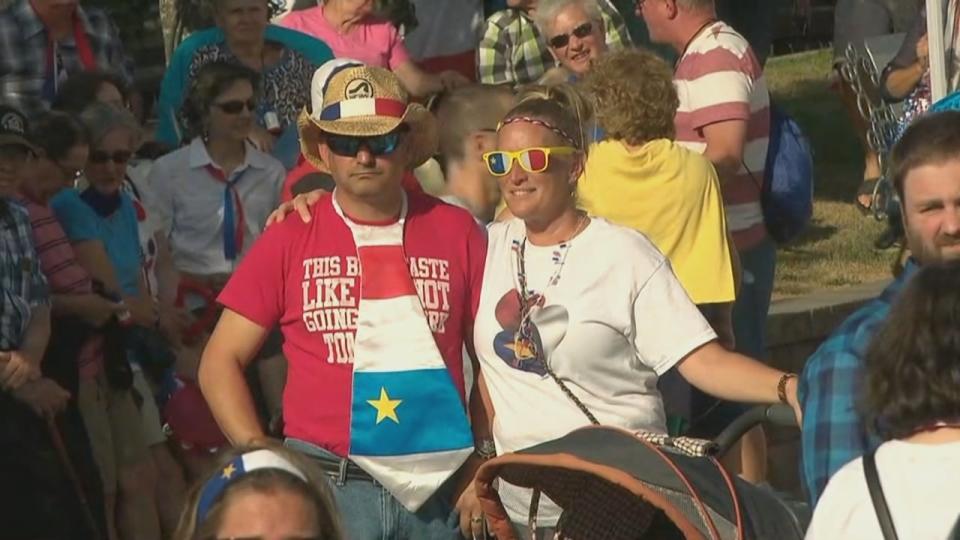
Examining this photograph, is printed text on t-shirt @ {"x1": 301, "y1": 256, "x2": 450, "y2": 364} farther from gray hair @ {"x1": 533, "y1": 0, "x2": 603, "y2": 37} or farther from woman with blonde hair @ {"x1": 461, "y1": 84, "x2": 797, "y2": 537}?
gray hair @ {"x1": 533, "y1": 0, "x2": 603, "y2": 37}

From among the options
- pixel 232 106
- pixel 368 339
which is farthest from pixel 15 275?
pixel 368 339

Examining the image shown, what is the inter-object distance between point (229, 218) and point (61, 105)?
69 cm

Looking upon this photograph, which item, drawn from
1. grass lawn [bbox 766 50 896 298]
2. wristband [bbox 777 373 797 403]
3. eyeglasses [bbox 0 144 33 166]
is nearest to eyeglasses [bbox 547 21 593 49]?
eyeglasses [bbox 0 144 33 166]

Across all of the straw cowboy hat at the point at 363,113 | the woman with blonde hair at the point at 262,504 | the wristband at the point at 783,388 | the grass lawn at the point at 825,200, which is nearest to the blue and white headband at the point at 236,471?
the woman with blonde hair at the point at 262,504

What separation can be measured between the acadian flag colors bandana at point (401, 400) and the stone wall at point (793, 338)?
352cm

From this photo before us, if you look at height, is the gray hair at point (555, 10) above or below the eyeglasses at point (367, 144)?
below

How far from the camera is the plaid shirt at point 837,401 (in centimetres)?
442

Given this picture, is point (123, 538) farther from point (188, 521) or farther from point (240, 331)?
point (188, 521)

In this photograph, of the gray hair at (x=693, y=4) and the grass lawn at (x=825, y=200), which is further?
the grass lawn at (x=825, y=200)

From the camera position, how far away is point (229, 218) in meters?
8.02

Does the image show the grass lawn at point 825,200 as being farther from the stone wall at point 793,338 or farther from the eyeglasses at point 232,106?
the eyeglasses at point 232,106

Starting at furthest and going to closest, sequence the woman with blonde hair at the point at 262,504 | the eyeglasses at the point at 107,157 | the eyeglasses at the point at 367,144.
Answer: the eyeglasses at the point at 107,157, the eyeglasses at the point at 367,144, the woman with blonde hair at the point at 262,504

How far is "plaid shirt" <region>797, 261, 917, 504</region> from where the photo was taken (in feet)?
14.5

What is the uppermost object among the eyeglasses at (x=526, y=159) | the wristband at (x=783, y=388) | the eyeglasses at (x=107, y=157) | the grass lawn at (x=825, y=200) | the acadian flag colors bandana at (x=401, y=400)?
the eyeglasses at (x=526, y=159)
